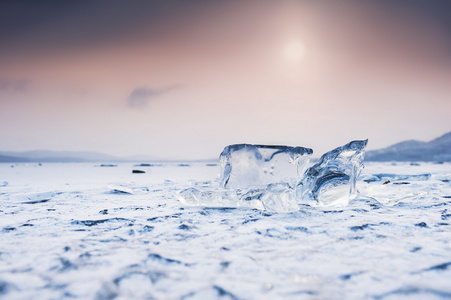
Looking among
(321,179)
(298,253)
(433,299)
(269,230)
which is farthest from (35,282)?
(321,179)

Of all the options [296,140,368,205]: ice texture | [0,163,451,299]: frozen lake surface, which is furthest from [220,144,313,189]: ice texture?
[0,163,451,299]: frozen lake surface

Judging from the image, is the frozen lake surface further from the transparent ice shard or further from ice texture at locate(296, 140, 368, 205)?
ice texture at locate(296, 140, 368, 205)

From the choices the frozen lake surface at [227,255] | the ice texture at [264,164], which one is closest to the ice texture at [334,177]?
the ice texture at [264,164]

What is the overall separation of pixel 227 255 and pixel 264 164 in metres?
1.85

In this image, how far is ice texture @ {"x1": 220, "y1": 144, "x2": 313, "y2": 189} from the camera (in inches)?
124

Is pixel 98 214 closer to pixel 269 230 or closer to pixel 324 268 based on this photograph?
pixel 269 230

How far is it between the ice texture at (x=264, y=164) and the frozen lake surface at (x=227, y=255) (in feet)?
2.29

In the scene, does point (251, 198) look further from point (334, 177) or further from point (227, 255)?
point (227, 255)

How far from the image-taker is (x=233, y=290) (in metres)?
1.06

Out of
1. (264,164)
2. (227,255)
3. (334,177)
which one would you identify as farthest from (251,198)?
(227,255)

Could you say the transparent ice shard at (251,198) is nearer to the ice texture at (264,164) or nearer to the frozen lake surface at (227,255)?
the frozen lake surface at (227,255)

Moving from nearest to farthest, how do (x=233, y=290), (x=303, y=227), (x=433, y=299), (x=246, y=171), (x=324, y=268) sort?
(x=433, y=299) < (x=233, y=290) < (x=324, y=268) < (x=303, y=227) < (x=246, y=171)

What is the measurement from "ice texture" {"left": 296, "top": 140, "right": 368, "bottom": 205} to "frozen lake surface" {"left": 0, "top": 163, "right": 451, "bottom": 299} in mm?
390

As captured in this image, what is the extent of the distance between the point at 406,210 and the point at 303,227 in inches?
48.2
